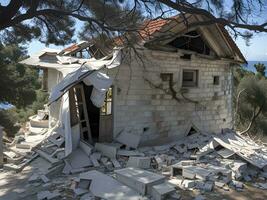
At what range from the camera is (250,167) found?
1091 centimetres

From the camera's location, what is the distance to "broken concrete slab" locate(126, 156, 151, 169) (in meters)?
10.4

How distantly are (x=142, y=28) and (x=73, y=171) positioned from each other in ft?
14.6

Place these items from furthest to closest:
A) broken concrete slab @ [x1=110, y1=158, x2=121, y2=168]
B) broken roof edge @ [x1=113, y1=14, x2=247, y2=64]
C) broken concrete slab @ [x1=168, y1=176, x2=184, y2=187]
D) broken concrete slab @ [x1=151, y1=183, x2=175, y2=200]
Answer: broken concrete slab @ [x1=110, y1=158, x2=121, y2=168] → broken roof edge @ [x1=113, y1=14, x2=247, y2=64] → broken concrete slab @ [x1=168, y1=176, x2=184, y2=187] → broken concrete slab @ [x1=151, y1=183, x2=175, y2=200]

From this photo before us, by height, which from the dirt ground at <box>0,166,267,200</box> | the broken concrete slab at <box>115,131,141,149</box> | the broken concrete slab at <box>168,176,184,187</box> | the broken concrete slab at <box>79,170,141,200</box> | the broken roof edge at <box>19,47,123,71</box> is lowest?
the dirt ground at <box>0,166,267,200</box>

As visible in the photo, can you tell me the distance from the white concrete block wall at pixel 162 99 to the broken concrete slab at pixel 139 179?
3639 mm

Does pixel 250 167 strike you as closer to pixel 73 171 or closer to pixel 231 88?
pixel 73 171

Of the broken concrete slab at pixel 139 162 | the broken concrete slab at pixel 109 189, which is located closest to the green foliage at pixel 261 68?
the broken concrete slab at pixel 139 162

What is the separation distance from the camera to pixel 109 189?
8.14 metres

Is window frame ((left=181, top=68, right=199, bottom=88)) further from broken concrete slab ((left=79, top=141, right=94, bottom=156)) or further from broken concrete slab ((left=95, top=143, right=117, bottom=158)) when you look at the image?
broken concrete slab ((left=79, top=141, right=94, bottom=156))

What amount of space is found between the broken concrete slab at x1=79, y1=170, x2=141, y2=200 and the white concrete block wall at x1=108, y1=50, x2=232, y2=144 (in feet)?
12.0

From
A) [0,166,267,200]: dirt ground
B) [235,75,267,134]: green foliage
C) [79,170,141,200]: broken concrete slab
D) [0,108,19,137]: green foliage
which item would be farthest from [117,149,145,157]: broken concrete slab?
[235,75,267,134]: green foliage

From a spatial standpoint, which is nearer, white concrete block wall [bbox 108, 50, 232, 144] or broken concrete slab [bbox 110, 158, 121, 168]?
broken concrete slab [bbox 110, 158, 121, 168]

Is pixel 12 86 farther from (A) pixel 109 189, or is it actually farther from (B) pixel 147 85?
(A) pixel 109 189

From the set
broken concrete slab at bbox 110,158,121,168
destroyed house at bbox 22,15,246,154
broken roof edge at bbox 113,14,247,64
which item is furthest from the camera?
destroyed house at bbox 22,15,246,154
